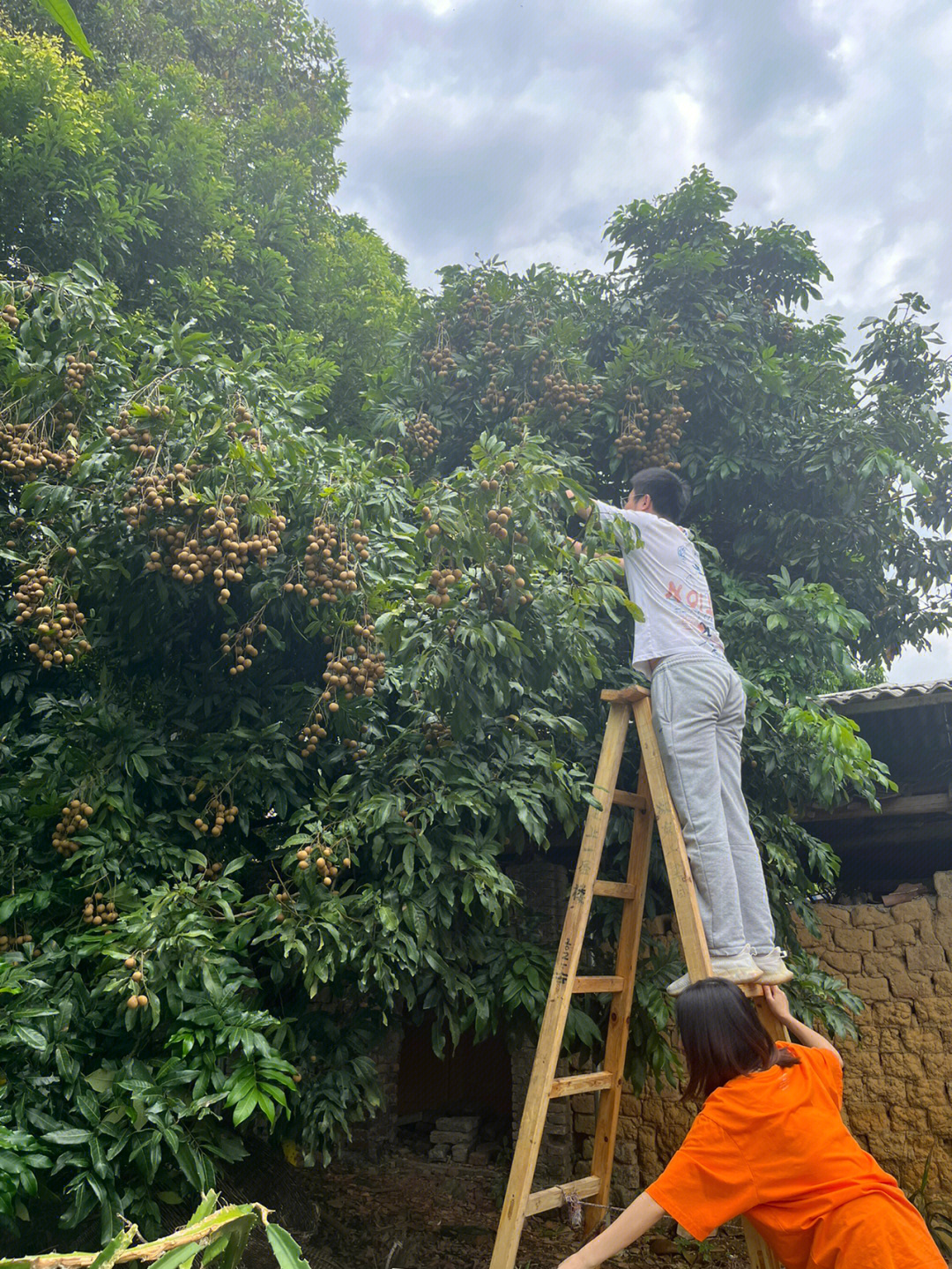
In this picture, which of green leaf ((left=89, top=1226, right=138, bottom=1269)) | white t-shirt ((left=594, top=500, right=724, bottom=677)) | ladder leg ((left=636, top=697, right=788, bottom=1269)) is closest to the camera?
green leaf ((left=89, top=1226, right=138, bottom=1269))

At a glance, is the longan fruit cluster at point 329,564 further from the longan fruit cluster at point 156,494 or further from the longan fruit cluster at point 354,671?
the longan fruit cluster at point 156,494

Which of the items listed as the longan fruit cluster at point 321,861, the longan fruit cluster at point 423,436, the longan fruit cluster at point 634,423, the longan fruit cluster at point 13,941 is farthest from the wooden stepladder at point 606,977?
the longan fruit cluster at point 423,436

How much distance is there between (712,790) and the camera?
2.67 metres

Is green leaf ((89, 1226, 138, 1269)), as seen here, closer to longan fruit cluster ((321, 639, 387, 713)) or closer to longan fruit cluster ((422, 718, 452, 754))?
longan fruit cluster ((321, 639, 387, 713))

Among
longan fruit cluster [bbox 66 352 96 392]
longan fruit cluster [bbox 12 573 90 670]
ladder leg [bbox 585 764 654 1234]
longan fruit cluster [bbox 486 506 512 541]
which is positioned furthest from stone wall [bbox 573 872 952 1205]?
longan fruit cluster [bbox 66 352 96 392]

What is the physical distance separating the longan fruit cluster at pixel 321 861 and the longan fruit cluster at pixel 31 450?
173 centimetres

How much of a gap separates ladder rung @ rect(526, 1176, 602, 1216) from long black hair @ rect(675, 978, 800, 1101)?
2.36 ft

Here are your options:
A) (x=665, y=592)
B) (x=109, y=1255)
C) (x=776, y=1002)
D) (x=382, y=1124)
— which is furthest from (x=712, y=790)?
(x=382, y=1124)

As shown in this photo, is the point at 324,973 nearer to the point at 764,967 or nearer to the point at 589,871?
the point at 589,871

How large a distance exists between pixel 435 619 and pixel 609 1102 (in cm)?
157

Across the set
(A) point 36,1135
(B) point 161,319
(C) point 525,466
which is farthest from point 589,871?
(B) point 161,319

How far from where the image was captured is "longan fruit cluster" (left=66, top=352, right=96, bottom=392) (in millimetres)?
3459

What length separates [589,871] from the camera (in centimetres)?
271

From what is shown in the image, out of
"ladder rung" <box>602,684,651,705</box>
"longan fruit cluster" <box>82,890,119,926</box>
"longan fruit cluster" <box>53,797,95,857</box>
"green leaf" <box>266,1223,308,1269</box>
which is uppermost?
"ladder rung" <box>602,684,651,705</box>
